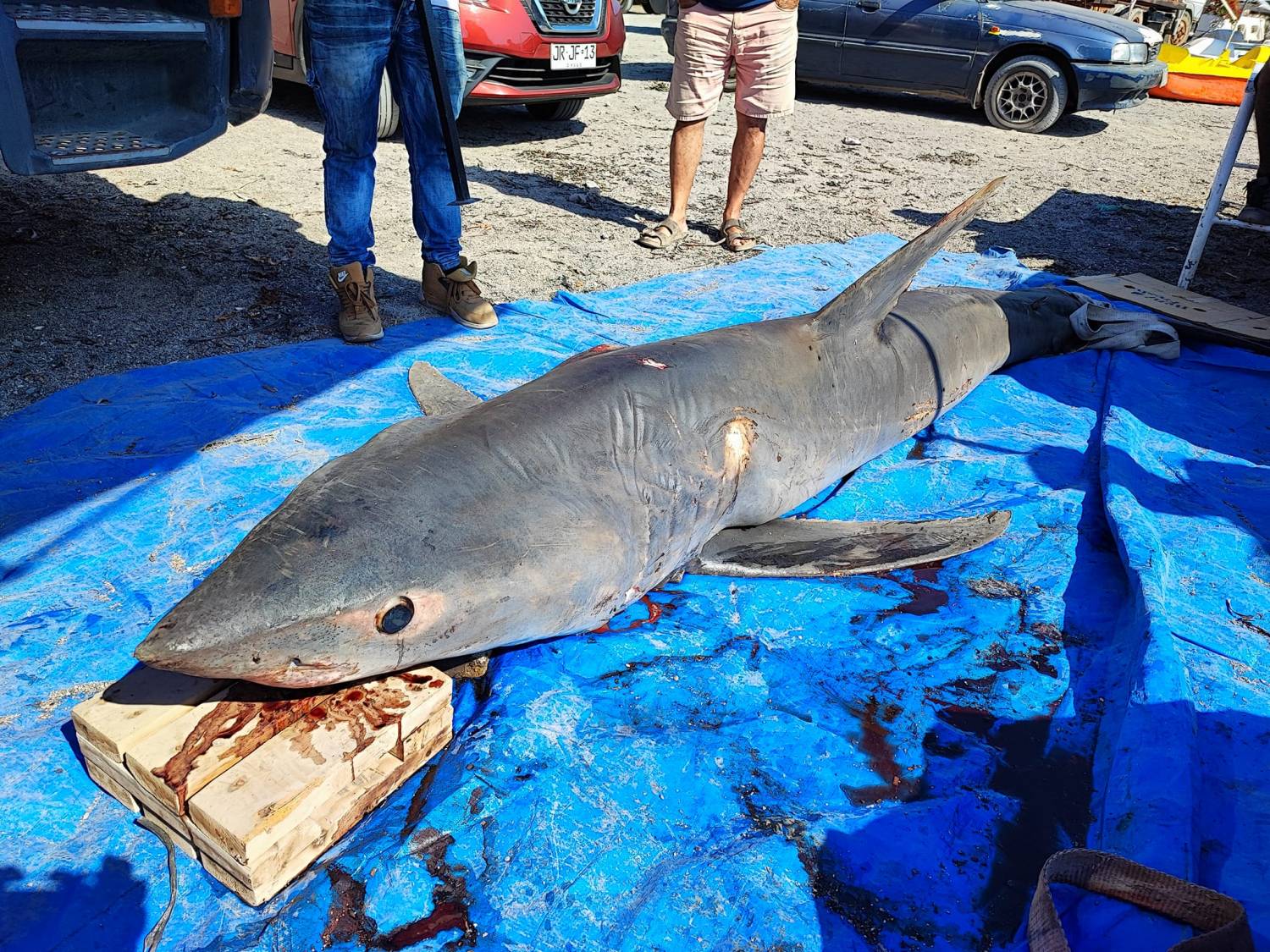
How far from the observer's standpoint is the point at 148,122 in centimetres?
424

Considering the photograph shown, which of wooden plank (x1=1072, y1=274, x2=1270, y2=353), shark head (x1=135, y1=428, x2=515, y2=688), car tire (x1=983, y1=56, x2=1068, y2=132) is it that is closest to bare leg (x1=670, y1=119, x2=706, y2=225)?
wooden plank (x1=1072, y1=274, x2=1270, y2=353)

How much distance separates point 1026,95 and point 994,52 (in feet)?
1.97

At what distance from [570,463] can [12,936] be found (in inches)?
61.9

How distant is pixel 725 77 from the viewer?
20.2 ft

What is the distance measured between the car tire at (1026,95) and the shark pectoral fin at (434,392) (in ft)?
30.1

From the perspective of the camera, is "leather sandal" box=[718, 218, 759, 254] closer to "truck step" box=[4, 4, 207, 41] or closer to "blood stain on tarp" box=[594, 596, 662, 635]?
"truck step" box=[4, 4, 207, 41]

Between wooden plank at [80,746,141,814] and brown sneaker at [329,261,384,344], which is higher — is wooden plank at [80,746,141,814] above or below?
below

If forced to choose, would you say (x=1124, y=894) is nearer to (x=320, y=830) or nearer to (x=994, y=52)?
(x=320, y=830)

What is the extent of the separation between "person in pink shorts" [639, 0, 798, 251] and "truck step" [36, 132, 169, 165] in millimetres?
3057

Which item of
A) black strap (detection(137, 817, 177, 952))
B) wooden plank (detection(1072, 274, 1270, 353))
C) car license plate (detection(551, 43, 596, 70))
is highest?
car license plate (detection(551, 43, 596, 70))

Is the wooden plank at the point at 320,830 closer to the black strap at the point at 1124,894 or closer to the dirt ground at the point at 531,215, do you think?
the black strap at the point at 1124,894

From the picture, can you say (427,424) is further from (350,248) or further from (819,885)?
(350,248)

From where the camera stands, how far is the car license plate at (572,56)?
8.05 m

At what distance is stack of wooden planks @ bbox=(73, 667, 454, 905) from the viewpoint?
1.92 metres
